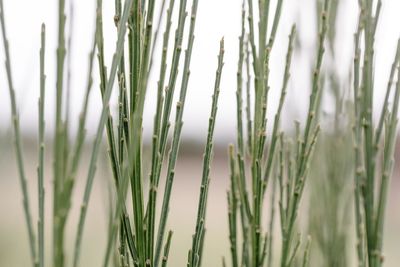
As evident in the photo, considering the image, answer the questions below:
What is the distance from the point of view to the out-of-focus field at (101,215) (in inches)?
50.7

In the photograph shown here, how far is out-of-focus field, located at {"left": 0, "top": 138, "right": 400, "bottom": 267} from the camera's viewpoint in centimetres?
129

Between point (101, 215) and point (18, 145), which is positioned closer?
point (18, 145)

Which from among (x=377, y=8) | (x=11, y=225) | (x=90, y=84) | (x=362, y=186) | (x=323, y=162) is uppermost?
(x=377, y=8)

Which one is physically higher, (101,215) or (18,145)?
(18,145)

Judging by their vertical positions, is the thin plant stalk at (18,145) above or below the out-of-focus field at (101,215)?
above

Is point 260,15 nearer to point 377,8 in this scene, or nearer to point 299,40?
point 377,8

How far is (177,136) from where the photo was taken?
2.69 ft

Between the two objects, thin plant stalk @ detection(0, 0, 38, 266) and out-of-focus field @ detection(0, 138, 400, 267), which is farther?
out-of-focus field @ detection(0, 138, 400, 267)

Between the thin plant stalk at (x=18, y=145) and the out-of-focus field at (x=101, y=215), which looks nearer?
the thin plant stalk at (x=18, y=145)

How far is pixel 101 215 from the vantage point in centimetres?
637

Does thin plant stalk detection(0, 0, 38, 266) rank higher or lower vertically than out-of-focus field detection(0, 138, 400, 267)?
higher

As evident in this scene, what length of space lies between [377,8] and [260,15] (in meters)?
0.16

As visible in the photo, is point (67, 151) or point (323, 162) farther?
point (323, 162)

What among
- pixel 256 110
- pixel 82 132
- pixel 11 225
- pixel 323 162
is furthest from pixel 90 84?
pixel 323 162
